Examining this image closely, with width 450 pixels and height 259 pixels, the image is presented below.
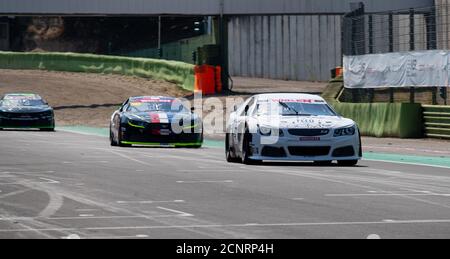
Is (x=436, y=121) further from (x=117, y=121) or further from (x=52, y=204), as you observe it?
(x=52, y=204)

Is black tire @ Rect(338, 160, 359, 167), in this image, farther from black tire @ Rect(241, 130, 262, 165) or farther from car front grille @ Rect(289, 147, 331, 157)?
black tire @ Rect(241, 130, 262, 165)

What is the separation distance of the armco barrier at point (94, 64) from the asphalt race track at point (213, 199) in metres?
39.9

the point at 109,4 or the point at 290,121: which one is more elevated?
the point at 109,4

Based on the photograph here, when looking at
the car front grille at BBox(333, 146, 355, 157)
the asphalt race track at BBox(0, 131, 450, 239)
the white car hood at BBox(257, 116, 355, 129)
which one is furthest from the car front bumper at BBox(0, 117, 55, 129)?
the car front grille at BBox(333, 146, 355, 157)

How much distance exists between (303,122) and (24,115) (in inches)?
686

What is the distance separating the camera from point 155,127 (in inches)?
1008

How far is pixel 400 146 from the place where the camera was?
2769 centimetres

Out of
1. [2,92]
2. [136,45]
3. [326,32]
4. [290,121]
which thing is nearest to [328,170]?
[290,121]

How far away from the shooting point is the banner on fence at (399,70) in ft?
101

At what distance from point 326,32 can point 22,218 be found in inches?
2168

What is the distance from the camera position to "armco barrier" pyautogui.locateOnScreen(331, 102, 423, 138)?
30875 millimetres

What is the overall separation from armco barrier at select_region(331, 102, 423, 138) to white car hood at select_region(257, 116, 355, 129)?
10870 millimetres

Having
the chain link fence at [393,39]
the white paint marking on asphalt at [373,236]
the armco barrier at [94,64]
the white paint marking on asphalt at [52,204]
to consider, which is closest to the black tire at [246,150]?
the white paint marking on asphalt at [52,204]
